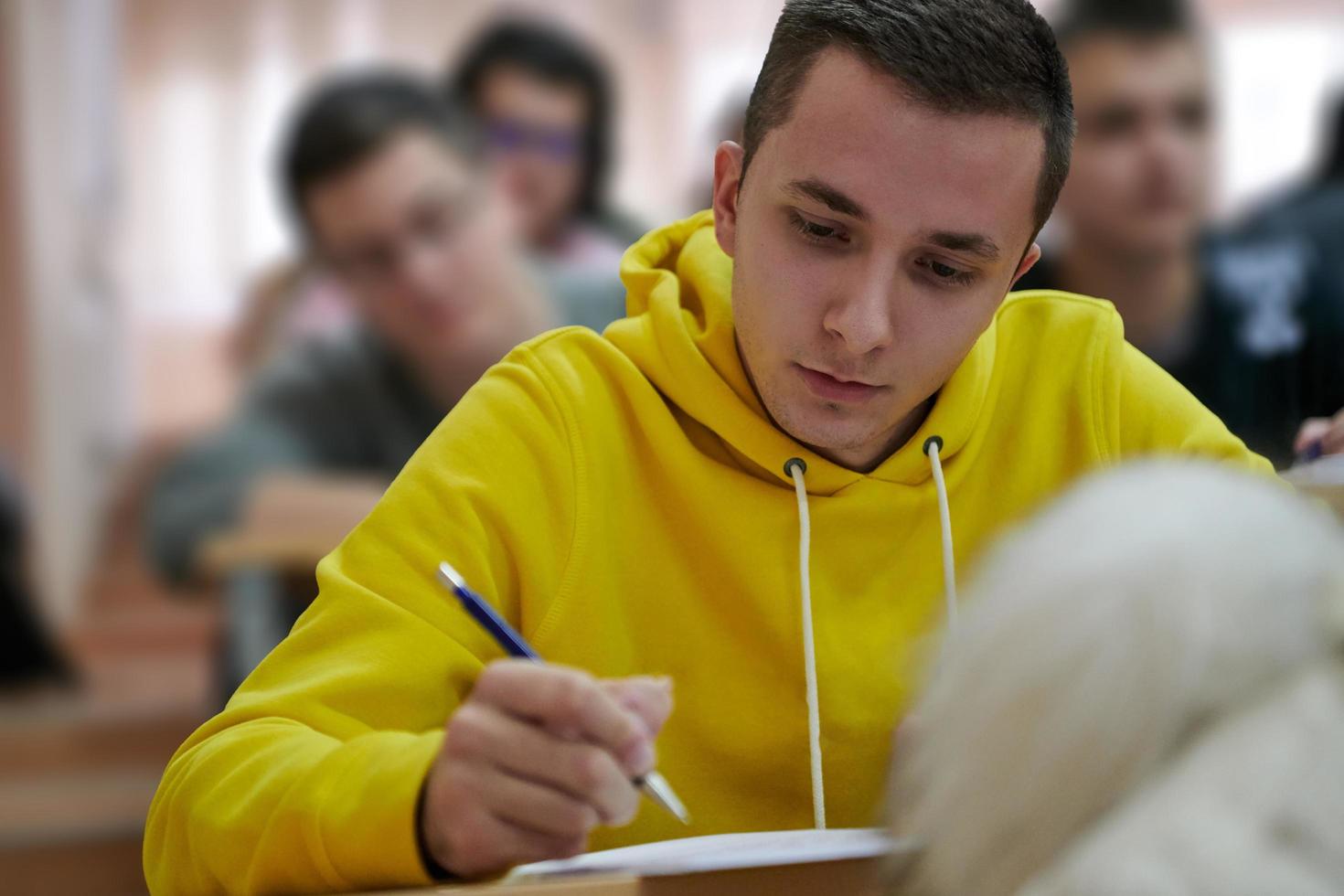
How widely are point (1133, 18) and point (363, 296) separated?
3.27ft

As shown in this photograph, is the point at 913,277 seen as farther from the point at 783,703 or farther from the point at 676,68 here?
the point at 676,68

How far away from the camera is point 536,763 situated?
521mm

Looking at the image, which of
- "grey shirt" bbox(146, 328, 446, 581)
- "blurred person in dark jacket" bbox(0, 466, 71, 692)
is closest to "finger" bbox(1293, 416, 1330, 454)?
"grey shirt" bbox(146, 328, 446, 581)

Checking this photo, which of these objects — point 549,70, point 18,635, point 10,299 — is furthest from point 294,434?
point 10,299

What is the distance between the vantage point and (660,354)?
30.6 inches

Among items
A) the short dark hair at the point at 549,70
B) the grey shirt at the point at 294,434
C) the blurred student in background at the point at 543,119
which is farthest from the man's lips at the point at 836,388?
the short dark hair at the point at 549,70

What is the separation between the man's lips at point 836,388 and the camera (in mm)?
699

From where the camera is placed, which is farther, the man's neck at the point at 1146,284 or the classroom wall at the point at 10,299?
the classroom wall at the point at 10,299

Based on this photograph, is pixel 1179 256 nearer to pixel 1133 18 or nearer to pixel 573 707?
pixel 1133 18

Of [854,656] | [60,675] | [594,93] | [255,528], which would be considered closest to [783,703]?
[854,656]

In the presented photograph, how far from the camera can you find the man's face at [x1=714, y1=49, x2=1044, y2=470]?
0.65 m

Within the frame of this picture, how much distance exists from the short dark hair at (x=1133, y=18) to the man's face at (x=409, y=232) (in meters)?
0.74

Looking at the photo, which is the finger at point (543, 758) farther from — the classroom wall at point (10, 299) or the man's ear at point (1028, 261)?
the classroom wall at point (10, 299)

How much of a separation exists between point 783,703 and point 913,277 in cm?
23
